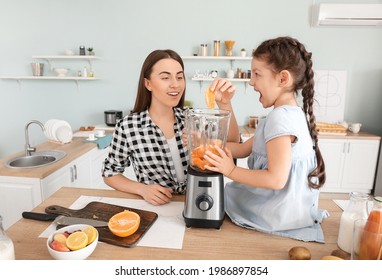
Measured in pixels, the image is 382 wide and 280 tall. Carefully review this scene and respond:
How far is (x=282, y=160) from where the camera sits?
825mm

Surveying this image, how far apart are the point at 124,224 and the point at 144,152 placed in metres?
0.48

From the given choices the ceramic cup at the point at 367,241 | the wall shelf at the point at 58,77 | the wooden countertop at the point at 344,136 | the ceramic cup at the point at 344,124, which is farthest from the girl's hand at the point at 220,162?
the ceramic cup at the point at 344,124

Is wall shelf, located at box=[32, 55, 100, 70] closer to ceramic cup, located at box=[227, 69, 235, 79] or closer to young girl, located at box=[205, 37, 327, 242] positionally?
ceramic cup, located at box=[227, 69, 235, 79]

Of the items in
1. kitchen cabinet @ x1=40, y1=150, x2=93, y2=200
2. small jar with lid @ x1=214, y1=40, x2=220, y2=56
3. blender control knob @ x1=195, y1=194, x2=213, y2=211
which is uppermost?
small jar with lid @ x1=214, y1=40, x2=220, y2=56

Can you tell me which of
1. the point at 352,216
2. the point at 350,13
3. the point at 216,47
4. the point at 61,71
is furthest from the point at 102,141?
the point at 350,13

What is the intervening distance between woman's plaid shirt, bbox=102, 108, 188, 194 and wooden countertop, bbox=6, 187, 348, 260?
0.42m

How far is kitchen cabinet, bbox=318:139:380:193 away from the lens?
3373 mm

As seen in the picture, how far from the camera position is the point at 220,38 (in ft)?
11.9

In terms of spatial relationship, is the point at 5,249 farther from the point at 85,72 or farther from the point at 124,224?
the point at 85,72

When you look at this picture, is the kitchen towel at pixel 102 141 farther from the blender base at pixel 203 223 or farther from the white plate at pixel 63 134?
the blender base at pixel 203 223

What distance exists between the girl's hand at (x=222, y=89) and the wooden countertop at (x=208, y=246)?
0.47 metres

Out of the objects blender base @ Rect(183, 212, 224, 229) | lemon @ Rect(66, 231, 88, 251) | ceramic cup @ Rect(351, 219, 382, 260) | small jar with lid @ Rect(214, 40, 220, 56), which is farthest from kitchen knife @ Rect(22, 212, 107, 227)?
small jar with lid @ Rect(214, 40, 220, 56)
